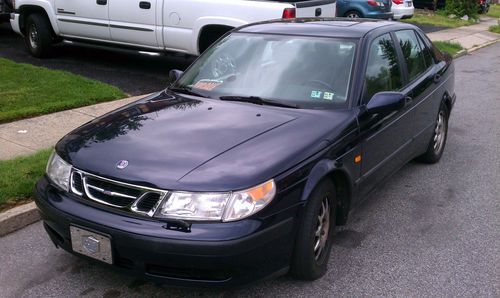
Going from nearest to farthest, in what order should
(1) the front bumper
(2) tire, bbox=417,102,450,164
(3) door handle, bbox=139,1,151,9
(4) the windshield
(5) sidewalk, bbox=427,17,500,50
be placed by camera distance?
1. (1) the front bumper
2. (4) the windshield
3. (2) tire, bbox=417,102,450,164
4. (3) door handle, bbox=139,1,151,9
5. (5) sidewalk, bbox=427,17,500,50

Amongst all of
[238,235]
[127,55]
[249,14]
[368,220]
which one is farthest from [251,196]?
[127,55]

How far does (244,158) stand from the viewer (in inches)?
125

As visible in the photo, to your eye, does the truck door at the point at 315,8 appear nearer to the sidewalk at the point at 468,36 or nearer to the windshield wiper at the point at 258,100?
the windshield wiper at the point at 258,100

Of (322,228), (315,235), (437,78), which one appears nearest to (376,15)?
(437,78)

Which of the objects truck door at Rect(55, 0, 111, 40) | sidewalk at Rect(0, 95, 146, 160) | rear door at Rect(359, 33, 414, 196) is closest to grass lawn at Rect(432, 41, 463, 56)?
truck door at Rect(55, 0, 111, 40)

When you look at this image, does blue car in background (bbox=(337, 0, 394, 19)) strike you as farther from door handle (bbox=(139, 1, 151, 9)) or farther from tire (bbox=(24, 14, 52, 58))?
tire (bbox=(24, 14, 52, 58))

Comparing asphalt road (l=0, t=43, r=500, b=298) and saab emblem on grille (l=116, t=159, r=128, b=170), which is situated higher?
saab emblem on grille (l=116, t=159, r=128, b=170)

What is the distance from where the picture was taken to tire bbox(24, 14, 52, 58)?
1008 cm

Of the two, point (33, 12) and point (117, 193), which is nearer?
point (117, 193)

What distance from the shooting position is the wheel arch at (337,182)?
3279mm

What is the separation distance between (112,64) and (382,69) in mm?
7051

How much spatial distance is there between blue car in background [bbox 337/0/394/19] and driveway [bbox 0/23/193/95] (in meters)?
8.02

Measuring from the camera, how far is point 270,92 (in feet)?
13.5

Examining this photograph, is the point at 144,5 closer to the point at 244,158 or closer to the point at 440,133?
the point at 440,133
